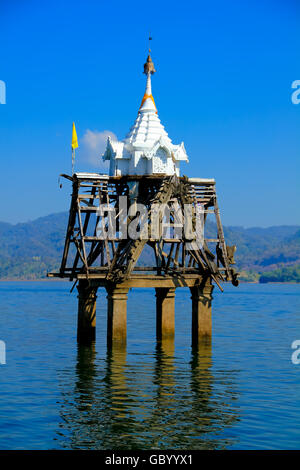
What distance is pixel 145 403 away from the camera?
2530cm

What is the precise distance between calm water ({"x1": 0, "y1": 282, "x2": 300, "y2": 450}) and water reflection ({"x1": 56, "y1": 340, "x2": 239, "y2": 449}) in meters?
0.04

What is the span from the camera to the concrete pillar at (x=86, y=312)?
1603 inches

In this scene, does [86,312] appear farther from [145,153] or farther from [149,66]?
[149,66]

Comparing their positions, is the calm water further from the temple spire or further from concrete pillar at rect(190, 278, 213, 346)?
the temple spire

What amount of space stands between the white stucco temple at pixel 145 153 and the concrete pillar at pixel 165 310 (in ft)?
25.8

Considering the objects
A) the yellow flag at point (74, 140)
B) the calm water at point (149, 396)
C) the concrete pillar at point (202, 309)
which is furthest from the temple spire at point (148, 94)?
the calm water at point (149, 396)

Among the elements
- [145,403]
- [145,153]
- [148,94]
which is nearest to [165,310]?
[145,153]

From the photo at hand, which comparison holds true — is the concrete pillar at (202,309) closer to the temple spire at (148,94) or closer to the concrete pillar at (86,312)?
the concrete pillar at (86,312)

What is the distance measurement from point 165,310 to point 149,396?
16.1 metres

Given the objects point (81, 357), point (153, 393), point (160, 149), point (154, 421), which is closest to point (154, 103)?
point (160, 149)

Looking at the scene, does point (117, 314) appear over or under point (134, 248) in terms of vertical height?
under

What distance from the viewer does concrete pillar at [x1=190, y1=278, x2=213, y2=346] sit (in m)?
38.0

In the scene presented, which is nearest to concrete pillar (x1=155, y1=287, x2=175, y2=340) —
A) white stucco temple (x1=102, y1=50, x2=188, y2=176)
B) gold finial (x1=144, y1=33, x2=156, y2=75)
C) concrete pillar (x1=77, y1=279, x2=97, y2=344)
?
concrete pillar (x1=77, y1=279, x2=97, y2=344)

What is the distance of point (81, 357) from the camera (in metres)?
37.4
